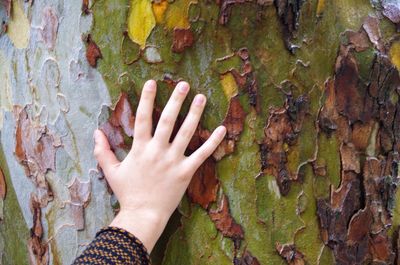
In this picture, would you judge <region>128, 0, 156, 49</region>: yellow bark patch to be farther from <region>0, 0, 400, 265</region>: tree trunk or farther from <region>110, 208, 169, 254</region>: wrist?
<region>110, 208, 169, 254</region>: wrist

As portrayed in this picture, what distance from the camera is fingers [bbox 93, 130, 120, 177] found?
1.18m

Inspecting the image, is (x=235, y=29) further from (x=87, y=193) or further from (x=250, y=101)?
(x=87, y=193)

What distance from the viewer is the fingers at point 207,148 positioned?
3.72 feet

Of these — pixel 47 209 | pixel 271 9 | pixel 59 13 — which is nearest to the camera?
pixel 271 9

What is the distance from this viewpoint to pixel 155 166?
3.78 ft

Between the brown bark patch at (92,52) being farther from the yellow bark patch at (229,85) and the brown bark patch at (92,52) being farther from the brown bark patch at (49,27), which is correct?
the yellow bark patch at (229,85)

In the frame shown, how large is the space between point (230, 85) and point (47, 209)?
52 centimetres

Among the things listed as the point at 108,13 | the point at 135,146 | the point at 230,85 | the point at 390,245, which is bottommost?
the point at 390,245

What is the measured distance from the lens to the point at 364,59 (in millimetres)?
1191

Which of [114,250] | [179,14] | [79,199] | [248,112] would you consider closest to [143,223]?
[114,250]

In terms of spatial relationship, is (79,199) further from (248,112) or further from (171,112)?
(248,112)

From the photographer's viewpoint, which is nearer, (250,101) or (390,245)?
(250,101)

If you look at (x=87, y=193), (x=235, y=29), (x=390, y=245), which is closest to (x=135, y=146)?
(x=87, y=193)

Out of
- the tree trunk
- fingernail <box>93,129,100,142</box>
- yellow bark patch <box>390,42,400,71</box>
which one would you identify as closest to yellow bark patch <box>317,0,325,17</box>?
the tree trunk
